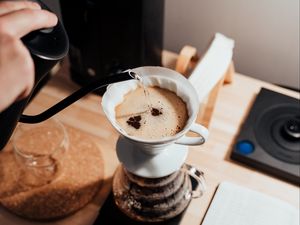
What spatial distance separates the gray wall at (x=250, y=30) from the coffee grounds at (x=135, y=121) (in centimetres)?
44

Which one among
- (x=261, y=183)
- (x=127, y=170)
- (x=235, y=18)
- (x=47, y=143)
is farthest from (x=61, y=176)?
(x=235, y=18)

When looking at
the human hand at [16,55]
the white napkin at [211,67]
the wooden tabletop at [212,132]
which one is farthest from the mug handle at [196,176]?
the human hand at [16,55]

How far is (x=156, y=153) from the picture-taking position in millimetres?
655

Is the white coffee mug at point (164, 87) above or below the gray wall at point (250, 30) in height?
above

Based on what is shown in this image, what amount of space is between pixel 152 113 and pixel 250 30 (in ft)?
1.45

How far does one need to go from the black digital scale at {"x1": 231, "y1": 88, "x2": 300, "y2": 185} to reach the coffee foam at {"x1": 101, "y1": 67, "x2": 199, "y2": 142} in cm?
26

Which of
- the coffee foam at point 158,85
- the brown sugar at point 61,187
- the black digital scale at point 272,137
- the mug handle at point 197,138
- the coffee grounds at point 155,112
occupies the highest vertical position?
the coffee foam at point 158,85

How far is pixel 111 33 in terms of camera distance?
2.69 ft

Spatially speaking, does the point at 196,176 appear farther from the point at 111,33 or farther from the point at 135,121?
the point at 111,33

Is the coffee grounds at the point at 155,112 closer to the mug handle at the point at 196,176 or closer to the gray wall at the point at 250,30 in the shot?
the mug handle at the point at 196,176

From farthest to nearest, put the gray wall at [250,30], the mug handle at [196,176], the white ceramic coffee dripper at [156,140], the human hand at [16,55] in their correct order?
the gray wall at [250,30], the mug handle at [196,176], the white ceramic coffee dripper at [156,140], the human hand at [16,55]

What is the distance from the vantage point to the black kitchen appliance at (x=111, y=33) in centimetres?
79

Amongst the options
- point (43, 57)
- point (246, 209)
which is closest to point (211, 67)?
point (246, 209)

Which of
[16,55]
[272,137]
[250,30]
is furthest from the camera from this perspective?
[250,30]
